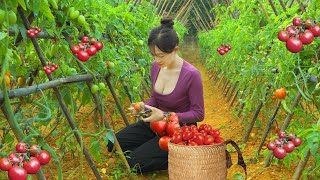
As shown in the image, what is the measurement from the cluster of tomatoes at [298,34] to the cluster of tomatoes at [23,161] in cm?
114

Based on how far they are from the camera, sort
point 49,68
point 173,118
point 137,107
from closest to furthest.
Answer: point 49,68
point 137,107
point 173,118

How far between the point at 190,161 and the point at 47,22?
3.67 ft

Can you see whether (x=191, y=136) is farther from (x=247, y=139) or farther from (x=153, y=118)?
(x=247, y=139)

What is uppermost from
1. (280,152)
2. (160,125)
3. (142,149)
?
(280,152)

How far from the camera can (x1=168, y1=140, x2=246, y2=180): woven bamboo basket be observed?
96.5 inches

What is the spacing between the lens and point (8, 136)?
243 cm

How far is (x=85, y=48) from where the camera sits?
8.09ft

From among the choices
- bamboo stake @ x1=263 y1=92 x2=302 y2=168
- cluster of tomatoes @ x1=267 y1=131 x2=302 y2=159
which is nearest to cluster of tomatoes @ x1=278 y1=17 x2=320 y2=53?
cluster of tomatoes @ x1=267 y1=131 x2=302 y2=159

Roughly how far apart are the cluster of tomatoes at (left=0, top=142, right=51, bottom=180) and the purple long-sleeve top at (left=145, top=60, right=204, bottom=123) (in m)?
1.75

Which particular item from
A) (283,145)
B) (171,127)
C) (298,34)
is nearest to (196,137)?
(171,127)

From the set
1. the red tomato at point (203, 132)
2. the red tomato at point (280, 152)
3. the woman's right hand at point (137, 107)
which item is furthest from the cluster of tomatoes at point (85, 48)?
the red tomato at point (280, 152)

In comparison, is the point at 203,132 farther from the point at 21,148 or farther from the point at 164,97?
the point at 21,148

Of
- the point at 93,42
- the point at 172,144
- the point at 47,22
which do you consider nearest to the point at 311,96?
the point at 172,144

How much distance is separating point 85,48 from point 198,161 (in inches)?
35.9
